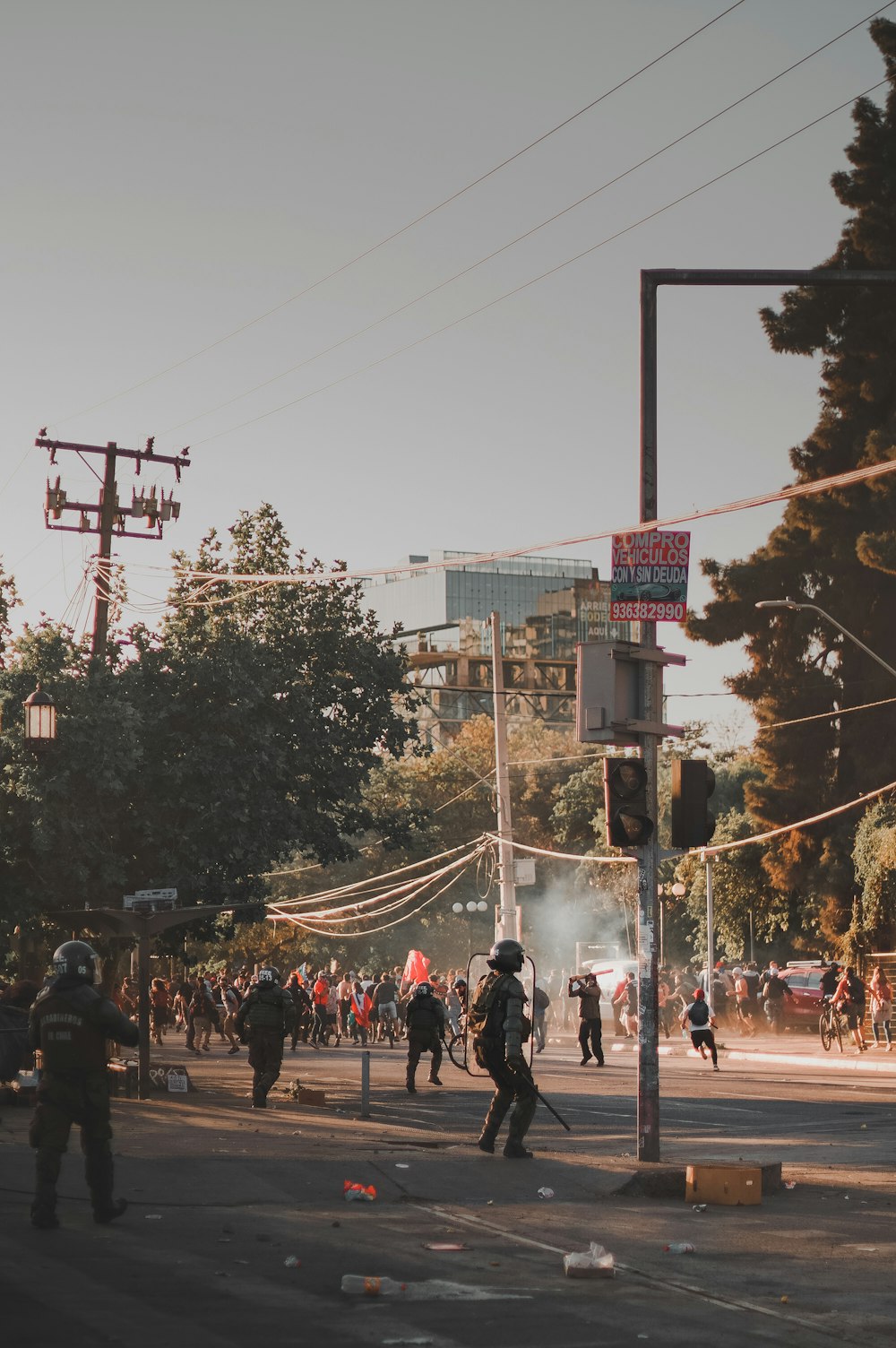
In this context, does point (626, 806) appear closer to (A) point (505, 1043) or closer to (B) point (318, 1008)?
(A) point (505, 1043)

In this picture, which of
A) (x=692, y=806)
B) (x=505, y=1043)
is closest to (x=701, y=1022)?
(x=505, y=1043)

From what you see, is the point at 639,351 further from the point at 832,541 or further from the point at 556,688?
the point at 556,688

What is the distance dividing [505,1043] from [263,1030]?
21.8ft

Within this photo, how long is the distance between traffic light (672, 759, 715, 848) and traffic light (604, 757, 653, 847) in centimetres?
24

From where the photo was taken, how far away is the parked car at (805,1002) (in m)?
45.2

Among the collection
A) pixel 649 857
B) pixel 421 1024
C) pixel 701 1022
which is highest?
pixel 649 857

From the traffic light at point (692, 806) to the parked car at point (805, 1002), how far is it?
32.5 meters

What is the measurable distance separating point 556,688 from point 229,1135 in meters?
85.3

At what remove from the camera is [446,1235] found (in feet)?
34.7

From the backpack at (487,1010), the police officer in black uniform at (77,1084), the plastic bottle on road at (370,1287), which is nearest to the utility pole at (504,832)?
the backpack at (487,1010)

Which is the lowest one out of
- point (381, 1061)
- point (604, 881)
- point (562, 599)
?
point (381, 1061)

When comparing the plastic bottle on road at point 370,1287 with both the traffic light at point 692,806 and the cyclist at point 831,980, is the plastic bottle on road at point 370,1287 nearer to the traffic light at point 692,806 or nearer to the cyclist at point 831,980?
the traffic light at point 692,806

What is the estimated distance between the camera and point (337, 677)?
32312 millimetres

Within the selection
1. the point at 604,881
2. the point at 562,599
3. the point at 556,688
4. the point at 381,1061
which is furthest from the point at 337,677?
the point at 562,599
